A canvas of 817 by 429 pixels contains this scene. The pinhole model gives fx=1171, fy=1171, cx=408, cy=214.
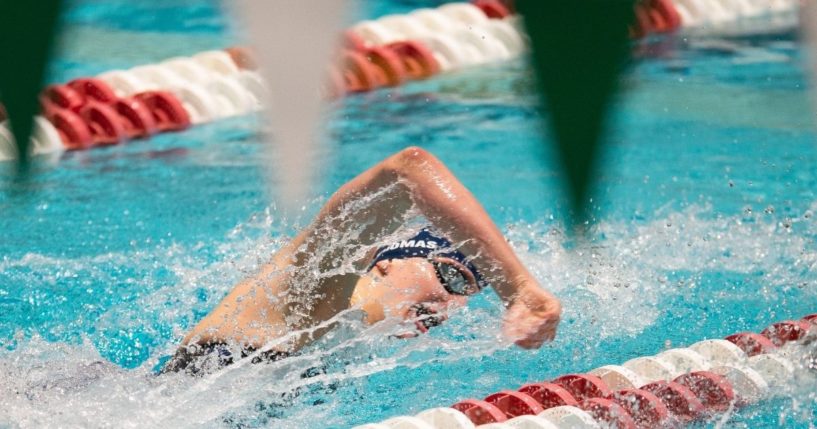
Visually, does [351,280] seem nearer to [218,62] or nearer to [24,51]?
[24,51]

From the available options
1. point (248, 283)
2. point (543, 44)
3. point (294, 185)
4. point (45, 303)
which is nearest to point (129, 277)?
point (45, 303)

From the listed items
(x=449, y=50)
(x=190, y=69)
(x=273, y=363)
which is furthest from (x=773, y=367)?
(x=190, y=69)

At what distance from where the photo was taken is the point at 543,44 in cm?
62

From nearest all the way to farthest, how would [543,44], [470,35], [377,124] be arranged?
1. [543,44]
2. [377,124]
3. [470,35]

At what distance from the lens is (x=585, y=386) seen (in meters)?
2.47

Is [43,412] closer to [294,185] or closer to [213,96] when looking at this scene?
[294,185]

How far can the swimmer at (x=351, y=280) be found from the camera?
2.29 meters

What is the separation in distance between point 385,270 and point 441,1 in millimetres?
4466

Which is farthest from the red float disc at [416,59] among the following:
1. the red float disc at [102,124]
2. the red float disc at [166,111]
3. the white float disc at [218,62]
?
the red float disc at [102,124]

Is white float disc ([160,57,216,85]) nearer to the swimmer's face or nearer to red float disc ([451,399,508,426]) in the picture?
the swimmer's face

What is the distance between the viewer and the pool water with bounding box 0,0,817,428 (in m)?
2.46

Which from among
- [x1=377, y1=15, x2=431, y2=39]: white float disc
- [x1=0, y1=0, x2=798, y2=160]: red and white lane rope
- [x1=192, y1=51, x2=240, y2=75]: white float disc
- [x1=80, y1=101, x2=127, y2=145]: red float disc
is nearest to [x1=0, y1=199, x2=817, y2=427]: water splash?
[x1=0, y1=0, x2=798, y2=160]: red and white lane rope

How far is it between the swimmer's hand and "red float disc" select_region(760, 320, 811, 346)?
982mm

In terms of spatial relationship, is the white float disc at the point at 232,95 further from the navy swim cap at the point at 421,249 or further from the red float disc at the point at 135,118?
the navy swim cap at the point at 421,249
